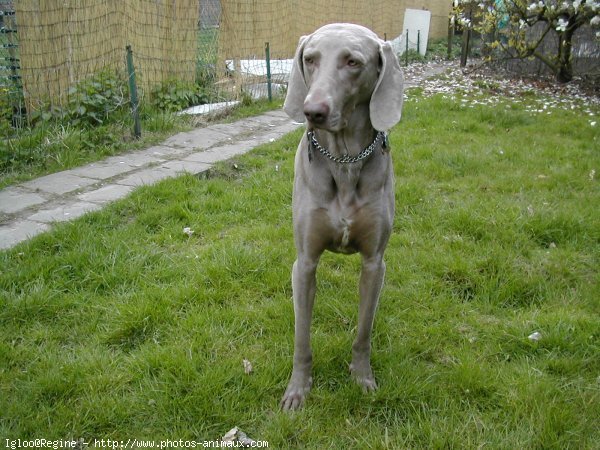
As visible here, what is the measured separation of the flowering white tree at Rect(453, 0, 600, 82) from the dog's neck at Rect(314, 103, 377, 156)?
A: 8.07 m

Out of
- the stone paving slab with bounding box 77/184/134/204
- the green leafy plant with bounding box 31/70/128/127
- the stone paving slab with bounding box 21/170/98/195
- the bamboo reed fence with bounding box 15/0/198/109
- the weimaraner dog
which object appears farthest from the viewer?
the green leafy plant with bounding box 31/70/128/127

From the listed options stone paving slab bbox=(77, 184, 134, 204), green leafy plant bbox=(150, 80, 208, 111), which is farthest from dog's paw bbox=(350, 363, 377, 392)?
green leafy plant bbox=(150, 80, 208, 111)

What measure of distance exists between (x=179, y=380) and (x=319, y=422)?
67 cm

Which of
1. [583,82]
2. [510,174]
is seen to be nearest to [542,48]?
[583,82]

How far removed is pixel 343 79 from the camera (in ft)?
7.06

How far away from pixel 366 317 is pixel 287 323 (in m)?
0.57

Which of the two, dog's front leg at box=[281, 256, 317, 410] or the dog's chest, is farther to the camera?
dog's front leg at box=[281, 256, 317, 410]

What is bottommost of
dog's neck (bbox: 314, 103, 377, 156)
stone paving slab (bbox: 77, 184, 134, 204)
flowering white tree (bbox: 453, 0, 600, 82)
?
stone paving slab (bbox: 77, 184, 134, 204)

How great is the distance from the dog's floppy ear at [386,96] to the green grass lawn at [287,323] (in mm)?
1207

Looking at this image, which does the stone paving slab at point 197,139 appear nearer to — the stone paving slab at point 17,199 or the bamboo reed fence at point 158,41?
the bamboo reed fence at point 158,41

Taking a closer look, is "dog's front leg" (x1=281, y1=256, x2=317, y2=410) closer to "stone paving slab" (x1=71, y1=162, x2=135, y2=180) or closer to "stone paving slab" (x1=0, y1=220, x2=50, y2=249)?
"stone paving slab" (x1=0, y1=220, x2=50, y2=249)

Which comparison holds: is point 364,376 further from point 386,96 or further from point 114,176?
point 114,176

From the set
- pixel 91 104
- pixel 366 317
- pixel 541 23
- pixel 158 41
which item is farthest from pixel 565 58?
pixel 366 317

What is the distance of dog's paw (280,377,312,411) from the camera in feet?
7.82
